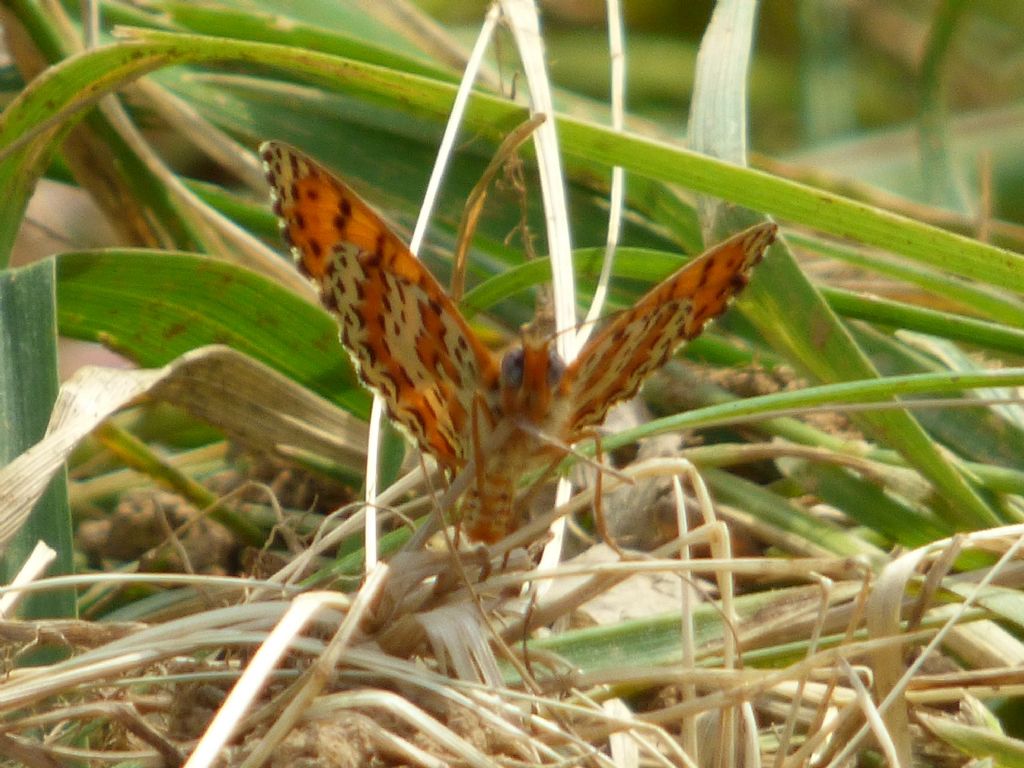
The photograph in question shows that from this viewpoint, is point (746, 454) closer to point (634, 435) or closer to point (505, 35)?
point (634, 435)

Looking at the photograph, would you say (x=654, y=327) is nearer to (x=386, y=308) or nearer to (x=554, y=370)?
(x=554, y=370)

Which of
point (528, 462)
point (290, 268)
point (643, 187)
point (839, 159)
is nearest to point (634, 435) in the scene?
point (528, 462)

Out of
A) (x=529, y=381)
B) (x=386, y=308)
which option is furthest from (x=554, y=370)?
(x=386, y=308)
